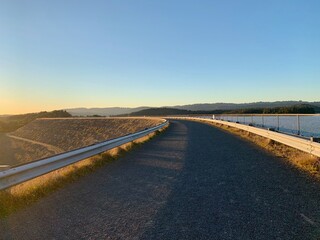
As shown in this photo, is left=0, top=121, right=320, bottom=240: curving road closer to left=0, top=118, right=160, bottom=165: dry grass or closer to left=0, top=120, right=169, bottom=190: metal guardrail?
left=0, top=120, right=169, bottom=190: metal guardrail

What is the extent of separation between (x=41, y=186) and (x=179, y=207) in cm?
333

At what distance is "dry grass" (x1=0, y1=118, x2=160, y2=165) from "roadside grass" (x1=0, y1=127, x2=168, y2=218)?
41430mm

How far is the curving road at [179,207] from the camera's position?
4.45 m

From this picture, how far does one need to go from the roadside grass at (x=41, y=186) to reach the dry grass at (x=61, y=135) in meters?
41.4

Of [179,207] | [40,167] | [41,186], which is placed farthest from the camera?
[41,186]

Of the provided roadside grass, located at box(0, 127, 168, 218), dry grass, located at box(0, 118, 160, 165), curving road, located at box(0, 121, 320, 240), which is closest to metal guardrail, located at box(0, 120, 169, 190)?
roadside grass, located at box(0, 127, 168, 218)

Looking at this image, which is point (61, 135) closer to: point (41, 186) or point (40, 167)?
point (41, 186)

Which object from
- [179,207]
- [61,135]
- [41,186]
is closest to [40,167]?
[41,186]

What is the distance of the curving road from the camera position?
4453 mm

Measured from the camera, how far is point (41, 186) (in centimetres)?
715

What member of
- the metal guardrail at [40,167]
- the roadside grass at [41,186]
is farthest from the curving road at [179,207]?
the metal guardrail at [40,167]

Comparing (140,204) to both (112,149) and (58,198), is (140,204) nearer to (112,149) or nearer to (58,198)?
(58,198)

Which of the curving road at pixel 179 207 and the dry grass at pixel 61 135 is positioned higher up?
the curving road at pixel 179 207

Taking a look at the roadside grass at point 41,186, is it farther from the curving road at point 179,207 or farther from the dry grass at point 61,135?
the dry grass at point 61,135
